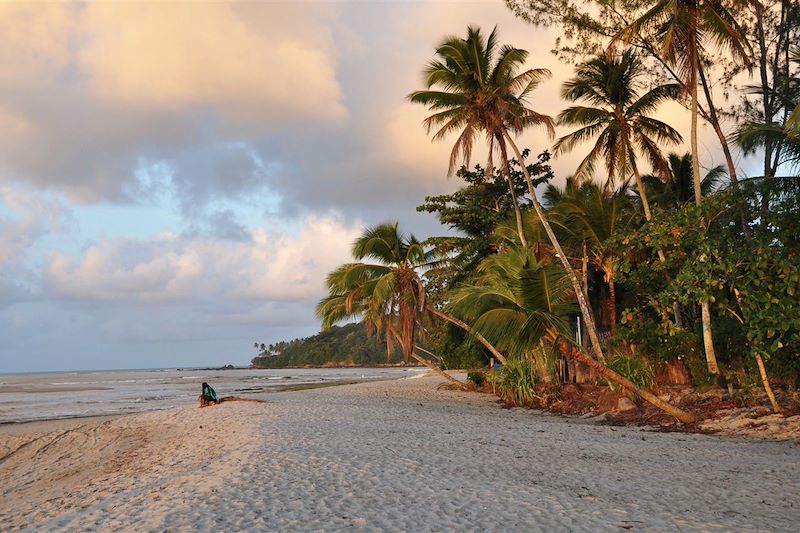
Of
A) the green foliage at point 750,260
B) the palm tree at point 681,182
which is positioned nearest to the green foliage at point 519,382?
the green foliage at point 750,260

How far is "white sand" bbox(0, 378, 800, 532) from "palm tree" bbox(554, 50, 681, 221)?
8052mm

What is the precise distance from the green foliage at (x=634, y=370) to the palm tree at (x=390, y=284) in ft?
11.7

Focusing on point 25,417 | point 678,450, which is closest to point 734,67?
point 678,450

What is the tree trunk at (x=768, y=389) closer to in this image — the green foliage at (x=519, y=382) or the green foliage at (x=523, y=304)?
the green foliage at (x=523, y=304)

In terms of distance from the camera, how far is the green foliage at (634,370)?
1470 centimetres

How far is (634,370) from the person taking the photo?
1474 cm

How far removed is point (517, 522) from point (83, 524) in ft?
12.9

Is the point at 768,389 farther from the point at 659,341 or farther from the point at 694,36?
the point at 694,36

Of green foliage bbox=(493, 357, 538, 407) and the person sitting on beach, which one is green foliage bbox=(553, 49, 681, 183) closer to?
green foliage bbox=(493, 357, 538, 407)

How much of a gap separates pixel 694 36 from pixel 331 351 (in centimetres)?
12310

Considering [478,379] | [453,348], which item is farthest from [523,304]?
[453,348]

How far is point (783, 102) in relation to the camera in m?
13.9

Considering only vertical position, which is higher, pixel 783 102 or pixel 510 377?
pixel 783 102

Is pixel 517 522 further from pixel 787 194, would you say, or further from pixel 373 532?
pixel 787 194
